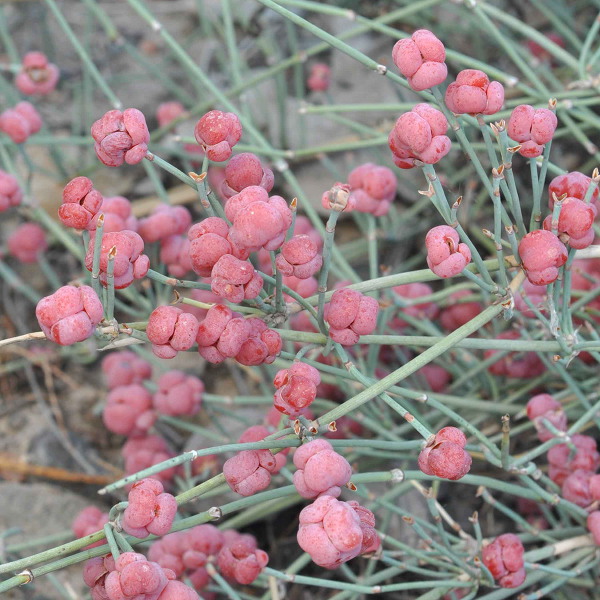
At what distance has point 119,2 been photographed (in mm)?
1963

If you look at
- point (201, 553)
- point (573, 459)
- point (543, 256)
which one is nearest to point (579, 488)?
point (573, 459)

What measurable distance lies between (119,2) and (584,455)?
153 centimetres

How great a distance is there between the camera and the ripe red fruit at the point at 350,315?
75 cm

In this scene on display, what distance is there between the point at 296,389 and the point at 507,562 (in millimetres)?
327

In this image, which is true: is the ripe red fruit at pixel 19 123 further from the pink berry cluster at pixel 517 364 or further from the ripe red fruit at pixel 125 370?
the pink berry cluster at pixel 517 364

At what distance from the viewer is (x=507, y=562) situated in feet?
2.81

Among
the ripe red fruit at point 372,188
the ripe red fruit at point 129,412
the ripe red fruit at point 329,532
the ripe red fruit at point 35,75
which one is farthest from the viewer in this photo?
the ripe red fruit at point 35,75

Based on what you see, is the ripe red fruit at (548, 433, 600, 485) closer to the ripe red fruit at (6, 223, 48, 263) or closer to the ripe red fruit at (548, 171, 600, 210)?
the ripe red fruit at (548, 171, 600, 210)

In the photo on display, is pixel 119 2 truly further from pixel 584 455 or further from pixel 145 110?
pixel 584 455

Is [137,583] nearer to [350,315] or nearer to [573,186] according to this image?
[350,315]

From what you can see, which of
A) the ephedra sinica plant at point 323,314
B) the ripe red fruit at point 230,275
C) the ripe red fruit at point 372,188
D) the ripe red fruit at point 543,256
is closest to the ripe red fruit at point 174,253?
the ephedra sinica plant at point 323,314

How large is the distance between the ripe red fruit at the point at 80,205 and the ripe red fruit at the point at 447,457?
1.16 ft

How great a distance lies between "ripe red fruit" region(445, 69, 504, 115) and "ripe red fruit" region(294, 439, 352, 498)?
319mm

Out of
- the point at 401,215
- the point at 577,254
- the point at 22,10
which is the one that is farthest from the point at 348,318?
the point at 22,10
